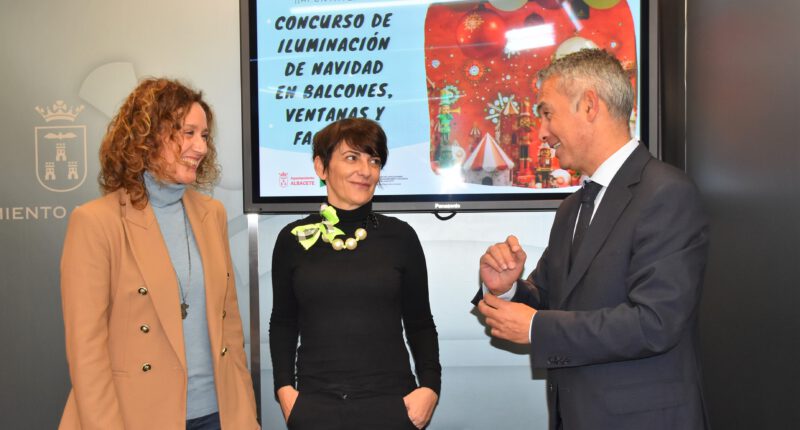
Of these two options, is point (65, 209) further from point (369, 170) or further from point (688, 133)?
point (688, 133)

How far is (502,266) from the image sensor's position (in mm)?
1896

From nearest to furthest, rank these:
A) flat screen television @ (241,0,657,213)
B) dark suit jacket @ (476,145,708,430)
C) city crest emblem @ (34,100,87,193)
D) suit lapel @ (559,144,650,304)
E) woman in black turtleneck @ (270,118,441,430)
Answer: dark suit jacket @ (476,145,708,430) < suit lapel @ (559,144,650,304) < woman in black turtleneck @ (270,118,441,430) < flat screen television @ (241,0,657,213) < city crest emblem @ (34,100,87,193)

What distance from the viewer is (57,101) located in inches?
127

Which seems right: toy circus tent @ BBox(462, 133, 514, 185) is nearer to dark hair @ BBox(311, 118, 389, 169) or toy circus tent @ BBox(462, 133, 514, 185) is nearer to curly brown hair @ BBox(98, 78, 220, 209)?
dark hair @ BBox(311, 118, 389, 169)

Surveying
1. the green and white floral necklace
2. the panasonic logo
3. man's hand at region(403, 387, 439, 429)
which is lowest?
man's hand at region(403, 387, 439, 429)

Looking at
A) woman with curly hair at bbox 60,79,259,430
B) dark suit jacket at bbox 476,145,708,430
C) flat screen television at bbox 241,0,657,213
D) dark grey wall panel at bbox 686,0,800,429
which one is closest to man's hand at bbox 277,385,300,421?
woman with curly hair at bbox 60,79,259,430

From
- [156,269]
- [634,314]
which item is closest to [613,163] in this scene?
[634,314]

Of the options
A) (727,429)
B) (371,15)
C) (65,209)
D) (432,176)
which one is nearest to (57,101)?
(65,209)

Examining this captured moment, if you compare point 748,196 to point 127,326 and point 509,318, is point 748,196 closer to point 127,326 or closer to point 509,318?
point 509,318

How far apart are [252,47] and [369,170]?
4.10 ft

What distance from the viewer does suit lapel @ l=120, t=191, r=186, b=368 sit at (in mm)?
1887

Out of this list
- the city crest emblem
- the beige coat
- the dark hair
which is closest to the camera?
the beige coat

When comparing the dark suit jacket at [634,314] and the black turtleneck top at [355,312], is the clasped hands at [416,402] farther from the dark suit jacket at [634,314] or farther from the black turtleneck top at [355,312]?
the dark suit jacket at [634,314]

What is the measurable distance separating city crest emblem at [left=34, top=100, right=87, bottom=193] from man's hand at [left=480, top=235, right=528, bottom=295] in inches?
87.0
